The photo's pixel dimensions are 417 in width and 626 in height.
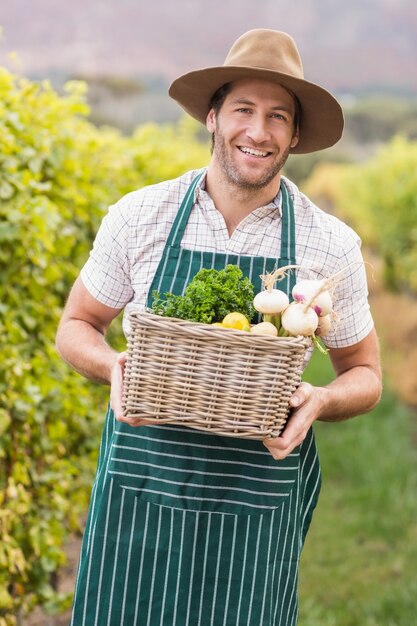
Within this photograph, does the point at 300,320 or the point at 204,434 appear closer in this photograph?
the point at 300,320

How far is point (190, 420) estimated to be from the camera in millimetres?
1890

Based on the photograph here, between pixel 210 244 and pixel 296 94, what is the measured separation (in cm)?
46

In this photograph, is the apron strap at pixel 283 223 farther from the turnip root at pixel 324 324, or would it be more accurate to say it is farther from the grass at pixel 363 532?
the grass at pixel 363 532

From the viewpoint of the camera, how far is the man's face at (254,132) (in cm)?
221

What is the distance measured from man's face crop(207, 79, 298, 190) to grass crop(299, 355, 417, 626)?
2356mm

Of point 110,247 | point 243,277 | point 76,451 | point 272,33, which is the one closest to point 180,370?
point 243,277

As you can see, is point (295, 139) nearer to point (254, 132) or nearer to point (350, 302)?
point (254, 132)

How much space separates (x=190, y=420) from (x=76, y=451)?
218 centimetres

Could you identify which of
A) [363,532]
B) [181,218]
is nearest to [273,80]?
[181,218]

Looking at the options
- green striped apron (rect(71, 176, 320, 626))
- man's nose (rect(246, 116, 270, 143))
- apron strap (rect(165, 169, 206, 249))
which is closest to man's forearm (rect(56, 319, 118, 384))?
green striped apron (rect(71, 176, 320, 626))

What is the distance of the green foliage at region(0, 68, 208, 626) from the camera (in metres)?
2.88

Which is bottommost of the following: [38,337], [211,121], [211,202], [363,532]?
[363,532]

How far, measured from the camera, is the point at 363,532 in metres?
4.97

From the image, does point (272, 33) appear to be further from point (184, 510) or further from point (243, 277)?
point (184, 510)
